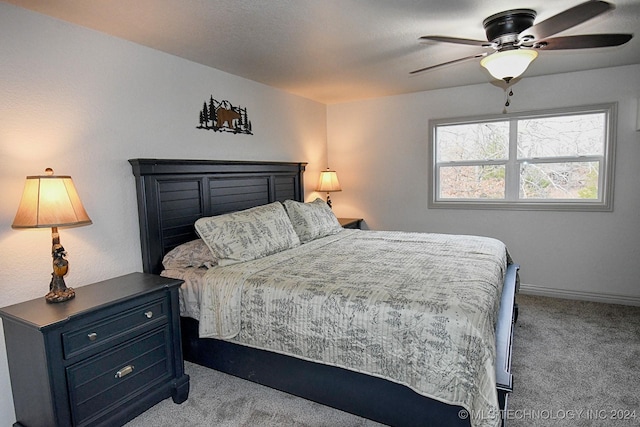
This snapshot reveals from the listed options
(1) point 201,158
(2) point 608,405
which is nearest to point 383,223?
(1) point 201,158

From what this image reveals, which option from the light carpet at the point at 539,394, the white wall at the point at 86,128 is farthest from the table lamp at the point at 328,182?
the light carpet at the point at 539,394

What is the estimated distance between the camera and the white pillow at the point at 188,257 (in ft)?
8.72

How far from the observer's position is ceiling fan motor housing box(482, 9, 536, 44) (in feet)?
7.25

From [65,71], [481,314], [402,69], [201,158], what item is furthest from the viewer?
[402,69]

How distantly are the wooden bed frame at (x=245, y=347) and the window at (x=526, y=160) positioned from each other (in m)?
1.30

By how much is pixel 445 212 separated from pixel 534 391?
2481 mm

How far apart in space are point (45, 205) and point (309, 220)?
83.7 inches

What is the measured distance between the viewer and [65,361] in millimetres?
1729

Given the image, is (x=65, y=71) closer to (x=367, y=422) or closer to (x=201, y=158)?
(x=201, y=158)

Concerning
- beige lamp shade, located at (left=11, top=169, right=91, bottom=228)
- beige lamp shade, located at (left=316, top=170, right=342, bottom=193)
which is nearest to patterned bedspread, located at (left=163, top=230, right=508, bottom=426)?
beige lamp shade, located at (left=11, top=169, right=91, bottom=228)

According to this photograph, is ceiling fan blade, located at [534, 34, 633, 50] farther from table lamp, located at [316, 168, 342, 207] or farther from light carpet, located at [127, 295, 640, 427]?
table lamp, located at [316, 168, 342, 207]

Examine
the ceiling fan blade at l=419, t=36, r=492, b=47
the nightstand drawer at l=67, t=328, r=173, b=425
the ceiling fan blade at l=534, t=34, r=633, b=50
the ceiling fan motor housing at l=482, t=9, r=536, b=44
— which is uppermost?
the ceiling fan motor housing at l=482, t=9, r=536, b=44

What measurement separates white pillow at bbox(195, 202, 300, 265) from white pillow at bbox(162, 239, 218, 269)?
0.28 feet

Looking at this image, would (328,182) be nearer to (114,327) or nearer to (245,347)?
(245,347)
